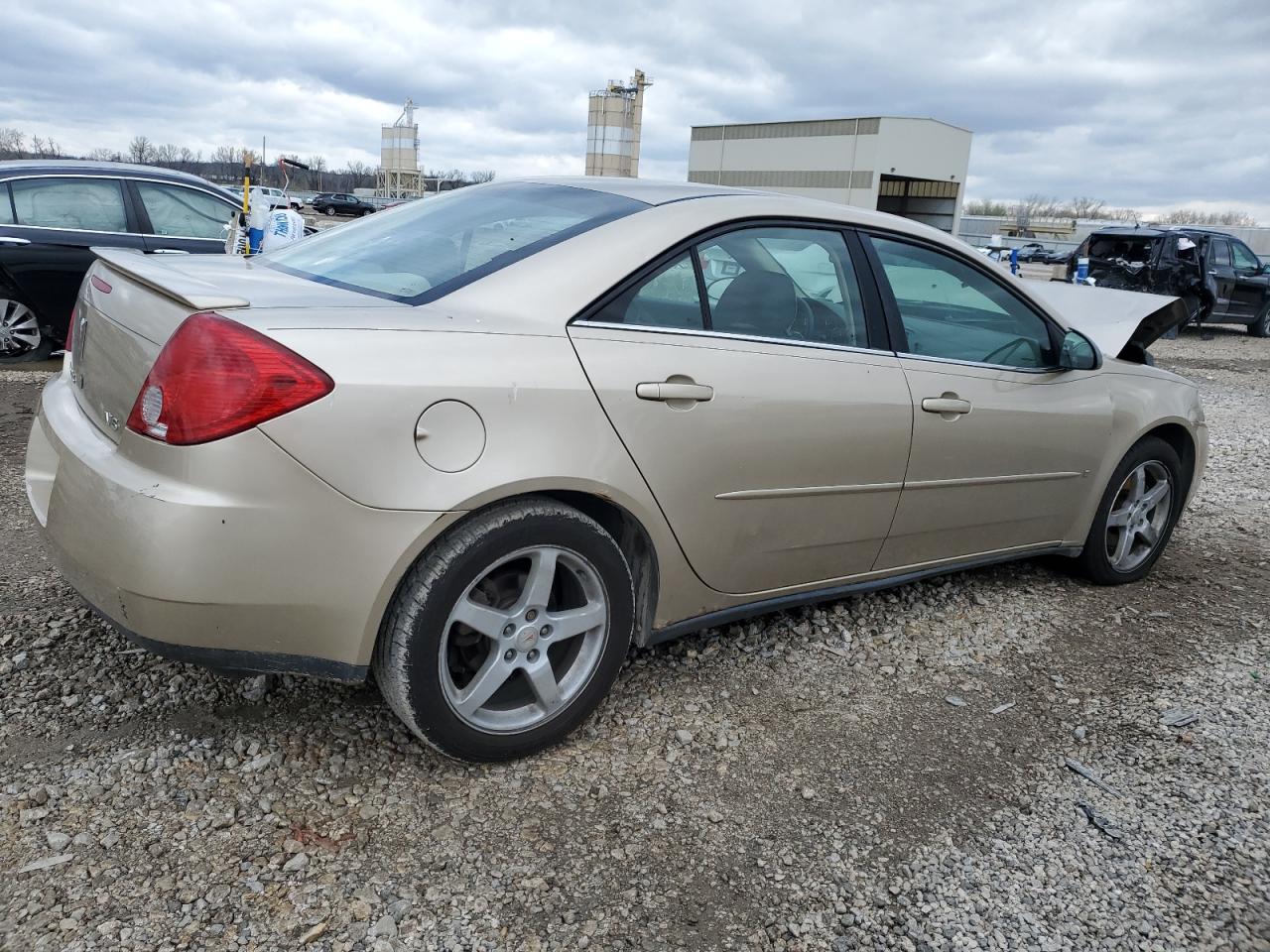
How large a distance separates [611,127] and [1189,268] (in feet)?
177

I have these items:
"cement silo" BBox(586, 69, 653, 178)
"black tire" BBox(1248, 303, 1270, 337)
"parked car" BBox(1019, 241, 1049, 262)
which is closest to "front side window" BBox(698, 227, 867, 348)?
"black tire" BBox(1248, 303, 1270, 337)

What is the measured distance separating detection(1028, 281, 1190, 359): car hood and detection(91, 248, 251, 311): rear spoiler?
128 inches

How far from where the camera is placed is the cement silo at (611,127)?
64.7 m

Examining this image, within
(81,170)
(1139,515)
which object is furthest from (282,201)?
(1139,515)

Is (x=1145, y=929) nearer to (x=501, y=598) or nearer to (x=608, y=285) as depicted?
(x=501, y=598)

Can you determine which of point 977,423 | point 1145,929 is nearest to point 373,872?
point 1145,929

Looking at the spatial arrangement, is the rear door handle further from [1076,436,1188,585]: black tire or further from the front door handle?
[1076,436,1188,585]: black tire

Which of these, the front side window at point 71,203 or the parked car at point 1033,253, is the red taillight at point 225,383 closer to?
the front side window at point 71,203

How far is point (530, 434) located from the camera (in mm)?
2320

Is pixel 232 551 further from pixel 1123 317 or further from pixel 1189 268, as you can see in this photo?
pixel 1189 268

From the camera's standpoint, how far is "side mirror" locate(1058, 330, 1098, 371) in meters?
3.69

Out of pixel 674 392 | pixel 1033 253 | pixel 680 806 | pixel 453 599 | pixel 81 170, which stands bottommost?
pixel 680 806

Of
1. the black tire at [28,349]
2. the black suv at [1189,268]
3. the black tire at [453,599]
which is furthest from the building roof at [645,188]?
the black suv at [1189,268]

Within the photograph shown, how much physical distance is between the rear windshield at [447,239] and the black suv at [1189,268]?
15.5 metres
